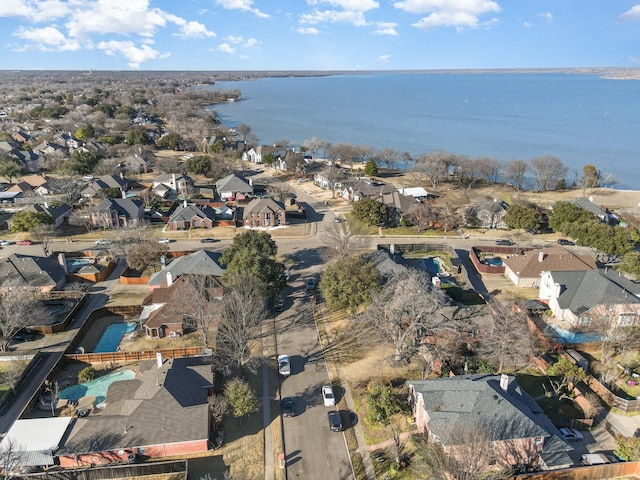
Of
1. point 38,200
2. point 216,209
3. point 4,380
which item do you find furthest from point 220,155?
point 4,380

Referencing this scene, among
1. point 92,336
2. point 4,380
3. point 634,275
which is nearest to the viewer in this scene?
point 4,380

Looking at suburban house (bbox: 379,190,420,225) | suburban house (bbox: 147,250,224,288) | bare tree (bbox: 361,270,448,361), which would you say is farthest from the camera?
suburban house (bbox: 379,190,420,225)

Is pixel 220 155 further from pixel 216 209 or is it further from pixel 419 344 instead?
pixel 419 344

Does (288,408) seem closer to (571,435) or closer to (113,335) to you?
(571,435)

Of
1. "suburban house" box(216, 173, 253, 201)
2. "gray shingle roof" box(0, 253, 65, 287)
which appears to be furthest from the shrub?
"suburban house" box(216, 173, 253, 201)

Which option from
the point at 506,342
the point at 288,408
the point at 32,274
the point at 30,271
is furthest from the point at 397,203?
the point at 30,271

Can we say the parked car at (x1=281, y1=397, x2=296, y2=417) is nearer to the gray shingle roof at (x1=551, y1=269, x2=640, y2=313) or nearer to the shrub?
the shrub

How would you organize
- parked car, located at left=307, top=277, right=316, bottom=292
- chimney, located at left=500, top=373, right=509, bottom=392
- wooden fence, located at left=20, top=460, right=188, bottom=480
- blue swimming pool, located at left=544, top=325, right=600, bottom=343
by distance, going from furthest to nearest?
parked car, located at left=307, top=277, right=316, bottom=292 → blue swimming pool, located at left=544, top=325, right=600, bottom=343 → chimney, located at left=500, top=373, right=509, bottom=392 → wooden fence, located at left=20, top=460, right=188, bottom=480
